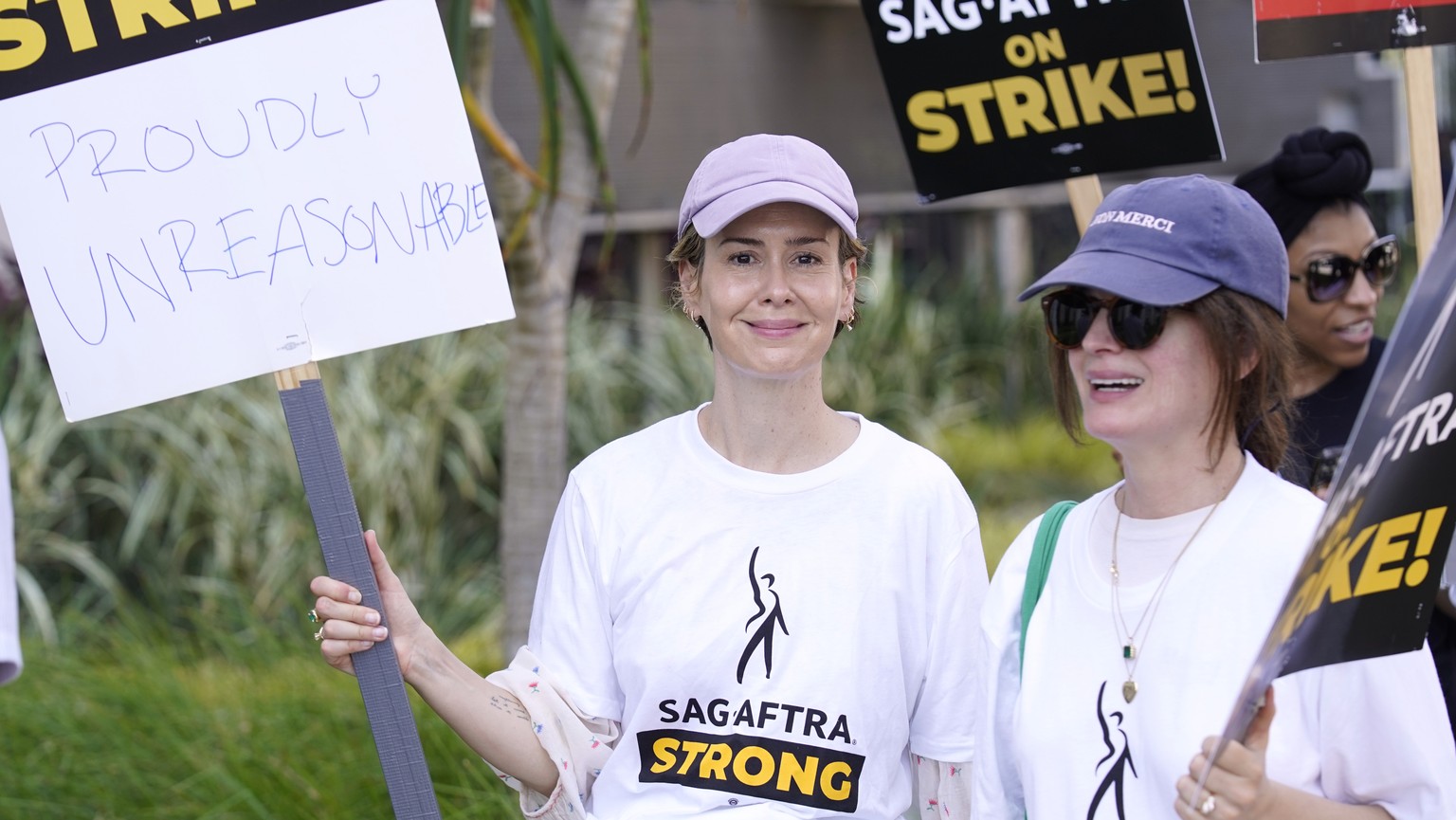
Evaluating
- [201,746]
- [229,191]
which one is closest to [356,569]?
[229,191]

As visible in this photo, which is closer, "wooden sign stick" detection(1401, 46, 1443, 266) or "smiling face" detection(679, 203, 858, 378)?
"smiling face" detection(679, 203, 858, 378)

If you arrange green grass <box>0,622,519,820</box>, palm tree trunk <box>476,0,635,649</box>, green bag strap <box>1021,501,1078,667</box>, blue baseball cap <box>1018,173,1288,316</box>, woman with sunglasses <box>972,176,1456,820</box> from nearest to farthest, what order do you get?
woman with sunglasses <box>972,176,1456,820</box> < blue baseball cap <box>1018,173,1288,316</box> < green bag strap <box>1021,501,1078,667</box> < green grass <box>0,622,519,820</box> < palm tree trunk <box>476,0,635,649</box>

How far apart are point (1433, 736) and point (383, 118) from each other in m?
1.68

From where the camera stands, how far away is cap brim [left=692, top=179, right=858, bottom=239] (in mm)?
2336

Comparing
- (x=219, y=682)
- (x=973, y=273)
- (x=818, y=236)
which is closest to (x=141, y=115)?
(x=818, y=236)

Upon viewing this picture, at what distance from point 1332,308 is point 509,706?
1.87 meters

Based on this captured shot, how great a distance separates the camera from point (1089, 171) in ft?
9.43

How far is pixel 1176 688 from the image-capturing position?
1845 mm

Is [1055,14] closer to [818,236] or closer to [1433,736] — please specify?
[818,236]

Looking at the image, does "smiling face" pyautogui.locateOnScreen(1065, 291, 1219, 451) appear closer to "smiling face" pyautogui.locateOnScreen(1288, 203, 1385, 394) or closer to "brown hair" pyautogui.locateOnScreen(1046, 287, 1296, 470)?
"brown hair" pyautogui.locateOnScreen(1046, 287, 1296, 470)

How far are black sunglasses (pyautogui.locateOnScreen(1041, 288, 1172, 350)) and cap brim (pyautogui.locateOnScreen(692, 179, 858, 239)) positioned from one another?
0.45 m

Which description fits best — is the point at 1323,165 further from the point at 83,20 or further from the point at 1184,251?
the point at 83,20

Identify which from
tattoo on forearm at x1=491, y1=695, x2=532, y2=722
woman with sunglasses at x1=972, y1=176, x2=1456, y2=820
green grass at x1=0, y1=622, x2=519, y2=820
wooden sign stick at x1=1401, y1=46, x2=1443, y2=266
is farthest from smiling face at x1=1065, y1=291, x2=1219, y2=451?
green grass at x1=0, y1=622, x2=519, y2=820

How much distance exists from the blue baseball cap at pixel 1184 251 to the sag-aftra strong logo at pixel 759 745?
74cm
